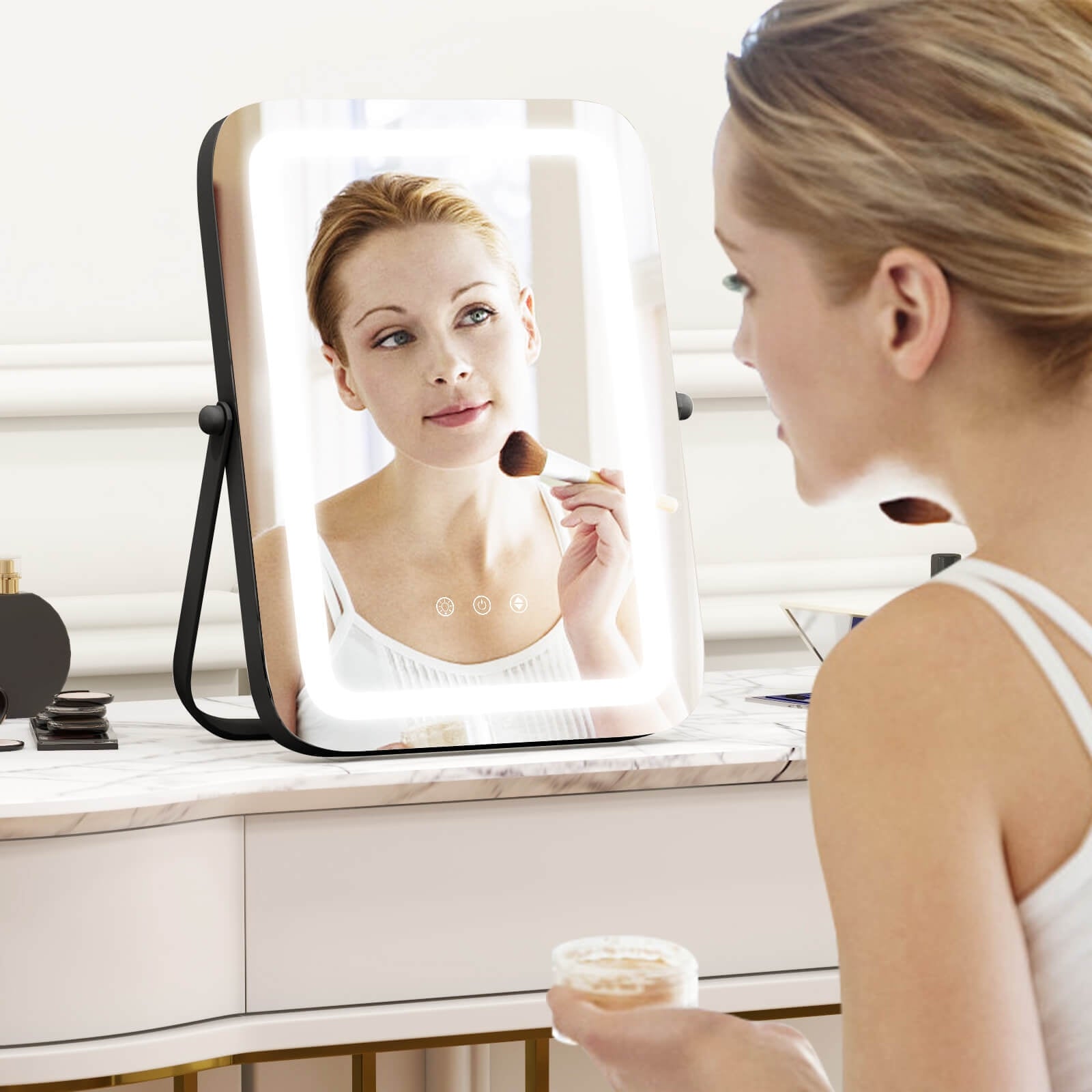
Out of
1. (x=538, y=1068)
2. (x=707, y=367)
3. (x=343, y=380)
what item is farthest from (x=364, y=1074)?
(x=707, y=367)

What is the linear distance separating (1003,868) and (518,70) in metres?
0.99

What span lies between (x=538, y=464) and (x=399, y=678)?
162mm

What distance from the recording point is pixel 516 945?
29.5 inches

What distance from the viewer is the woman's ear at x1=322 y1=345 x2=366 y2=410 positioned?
83 centimetres

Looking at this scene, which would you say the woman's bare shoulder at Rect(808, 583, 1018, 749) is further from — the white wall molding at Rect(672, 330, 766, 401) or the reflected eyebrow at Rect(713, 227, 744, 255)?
the white wall molding at Rect(672, 330, 766, 401)

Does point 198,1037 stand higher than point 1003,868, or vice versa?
point 1003,868

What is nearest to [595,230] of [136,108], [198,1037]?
[136,108]

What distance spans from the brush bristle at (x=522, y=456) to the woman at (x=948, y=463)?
0.48 metres

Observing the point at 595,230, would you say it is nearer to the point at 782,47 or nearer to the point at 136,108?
the point at 136,108

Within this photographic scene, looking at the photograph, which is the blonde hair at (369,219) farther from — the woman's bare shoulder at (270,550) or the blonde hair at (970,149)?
the blonde hair at (970,149)

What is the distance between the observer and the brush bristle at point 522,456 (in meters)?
0.86

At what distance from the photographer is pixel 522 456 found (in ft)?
2.83

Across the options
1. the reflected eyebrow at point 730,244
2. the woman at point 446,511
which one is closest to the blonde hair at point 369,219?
the woman at point 446,511

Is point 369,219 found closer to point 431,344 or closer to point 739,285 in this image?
point 431,344
